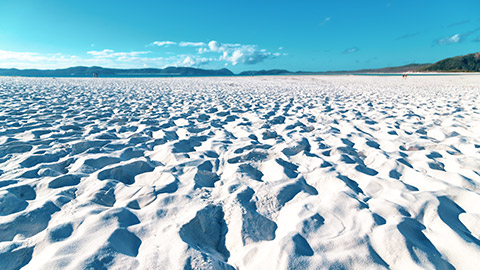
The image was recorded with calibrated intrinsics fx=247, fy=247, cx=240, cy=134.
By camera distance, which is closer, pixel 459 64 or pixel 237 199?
pixel 237 199

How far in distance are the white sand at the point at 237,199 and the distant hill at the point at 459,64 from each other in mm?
129941

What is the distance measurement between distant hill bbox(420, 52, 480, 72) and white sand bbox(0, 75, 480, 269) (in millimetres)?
129941

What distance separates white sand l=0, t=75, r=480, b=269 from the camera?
139cm

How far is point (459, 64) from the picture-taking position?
10506cm

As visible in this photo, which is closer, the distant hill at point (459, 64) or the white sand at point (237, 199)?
the white sand at point (237, 199)

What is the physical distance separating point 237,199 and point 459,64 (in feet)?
467

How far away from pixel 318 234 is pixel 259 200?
0.55 m

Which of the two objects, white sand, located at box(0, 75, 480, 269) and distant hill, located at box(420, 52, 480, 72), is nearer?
white sand, located at box(0, 75, 480, 269)

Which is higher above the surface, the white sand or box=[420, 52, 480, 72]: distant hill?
the white sand

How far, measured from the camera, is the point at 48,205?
1.83 metres

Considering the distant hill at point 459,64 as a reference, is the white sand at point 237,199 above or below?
above

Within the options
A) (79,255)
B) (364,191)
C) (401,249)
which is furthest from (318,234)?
(79,255)

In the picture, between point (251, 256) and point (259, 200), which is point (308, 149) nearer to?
point (259, 200)

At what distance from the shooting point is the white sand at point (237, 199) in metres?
1.39
